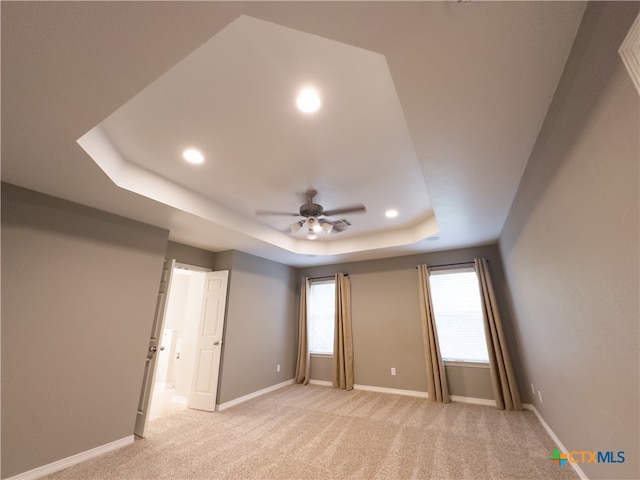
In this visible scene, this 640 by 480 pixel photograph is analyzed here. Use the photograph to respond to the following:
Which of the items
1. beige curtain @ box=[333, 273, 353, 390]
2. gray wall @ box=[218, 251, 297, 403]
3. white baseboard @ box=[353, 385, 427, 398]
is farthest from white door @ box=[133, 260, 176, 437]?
white baseboard @ box=[353, 385, 427, 398]

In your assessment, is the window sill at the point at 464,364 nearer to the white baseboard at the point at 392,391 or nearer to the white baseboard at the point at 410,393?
the white baseboard at the point at 410,393

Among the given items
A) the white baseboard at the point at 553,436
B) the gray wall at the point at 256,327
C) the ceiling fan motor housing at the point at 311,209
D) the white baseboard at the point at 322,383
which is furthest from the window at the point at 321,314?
the white baseboard at the point at 553,436

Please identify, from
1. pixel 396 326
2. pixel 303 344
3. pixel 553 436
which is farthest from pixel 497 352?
pixel 303 344

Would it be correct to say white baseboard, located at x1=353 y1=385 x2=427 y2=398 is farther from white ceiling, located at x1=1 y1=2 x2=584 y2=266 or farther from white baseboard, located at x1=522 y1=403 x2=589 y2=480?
white ceiling, located at x1=1 y1=2 x2=584 y2=266

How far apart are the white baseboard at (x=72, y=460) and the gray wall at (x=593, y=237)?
4.11 meters

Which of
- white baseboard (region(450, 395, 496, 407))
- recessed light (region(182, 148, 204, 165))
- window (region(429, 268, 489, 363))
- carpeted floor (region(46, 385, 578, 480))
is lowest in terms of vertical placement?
carpeted floor (region(46, 385, 578, 480))

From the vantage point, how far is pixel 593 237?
1.31 meters

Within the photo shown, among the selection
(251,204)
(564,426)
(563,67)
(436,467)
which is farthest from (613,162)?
(251,204)

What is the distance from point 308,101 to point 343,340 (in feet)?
14.9

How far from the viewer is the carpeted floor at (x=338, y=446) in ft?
7.20

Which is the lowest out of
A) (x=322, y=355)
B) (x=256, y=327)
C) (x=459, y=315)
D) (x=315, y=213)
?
(x=322, y=355)

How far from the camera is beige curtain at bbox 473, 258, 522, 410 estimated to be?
364cm

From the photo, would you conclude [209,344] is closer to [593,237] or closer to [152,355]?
[152,355]

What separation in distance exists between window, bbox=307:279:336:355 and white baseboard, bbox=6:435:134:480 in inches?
134
